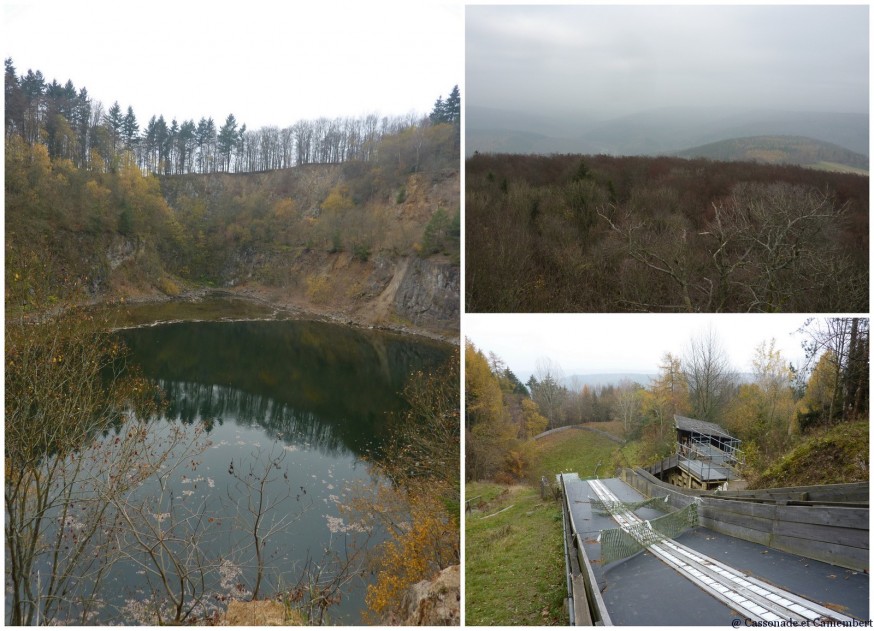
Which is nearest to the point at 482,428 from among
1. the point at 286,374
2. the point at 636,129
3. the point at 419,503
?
the point at 636,129

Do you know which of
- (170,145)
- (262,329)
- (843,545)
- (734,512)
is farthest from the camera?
(170,145)

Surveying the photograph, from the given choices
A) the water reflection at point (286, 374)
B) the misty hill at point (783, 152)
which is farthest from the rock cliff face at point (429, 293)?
the misty hill at point (783, 152)

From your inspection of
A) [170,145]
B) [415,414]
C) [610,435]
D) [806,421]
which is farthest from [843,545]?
[170,145]

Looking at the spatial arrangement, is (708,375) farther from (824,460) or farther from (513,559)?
(513,559)

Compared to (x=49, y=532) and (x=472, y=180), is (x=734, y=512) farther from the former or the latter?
(x=49, y=532)

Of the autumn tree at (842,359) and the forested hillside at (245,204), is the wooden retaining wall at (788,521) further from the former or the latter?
the forested hillside at (245,204)

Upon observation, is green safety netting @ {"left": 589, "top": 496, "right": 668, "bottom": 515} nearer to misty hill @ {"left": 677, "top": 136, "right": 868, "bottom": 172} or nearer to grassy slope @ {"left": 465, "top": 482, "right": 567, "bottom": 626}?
grassy slope @ {"left": 465, "top": 482, "right": 567, "bottom": 626}

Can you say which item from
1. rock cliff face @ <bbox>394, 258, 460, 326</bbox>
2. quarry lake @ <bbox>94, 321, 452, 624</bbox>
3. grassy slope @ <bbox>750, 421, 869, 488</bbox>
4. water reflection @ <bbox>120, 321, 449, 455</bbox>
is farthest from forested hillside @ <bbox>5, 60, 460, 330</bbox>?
grassy slope @ <bbox>750, 421, 869, 488</bbox>
